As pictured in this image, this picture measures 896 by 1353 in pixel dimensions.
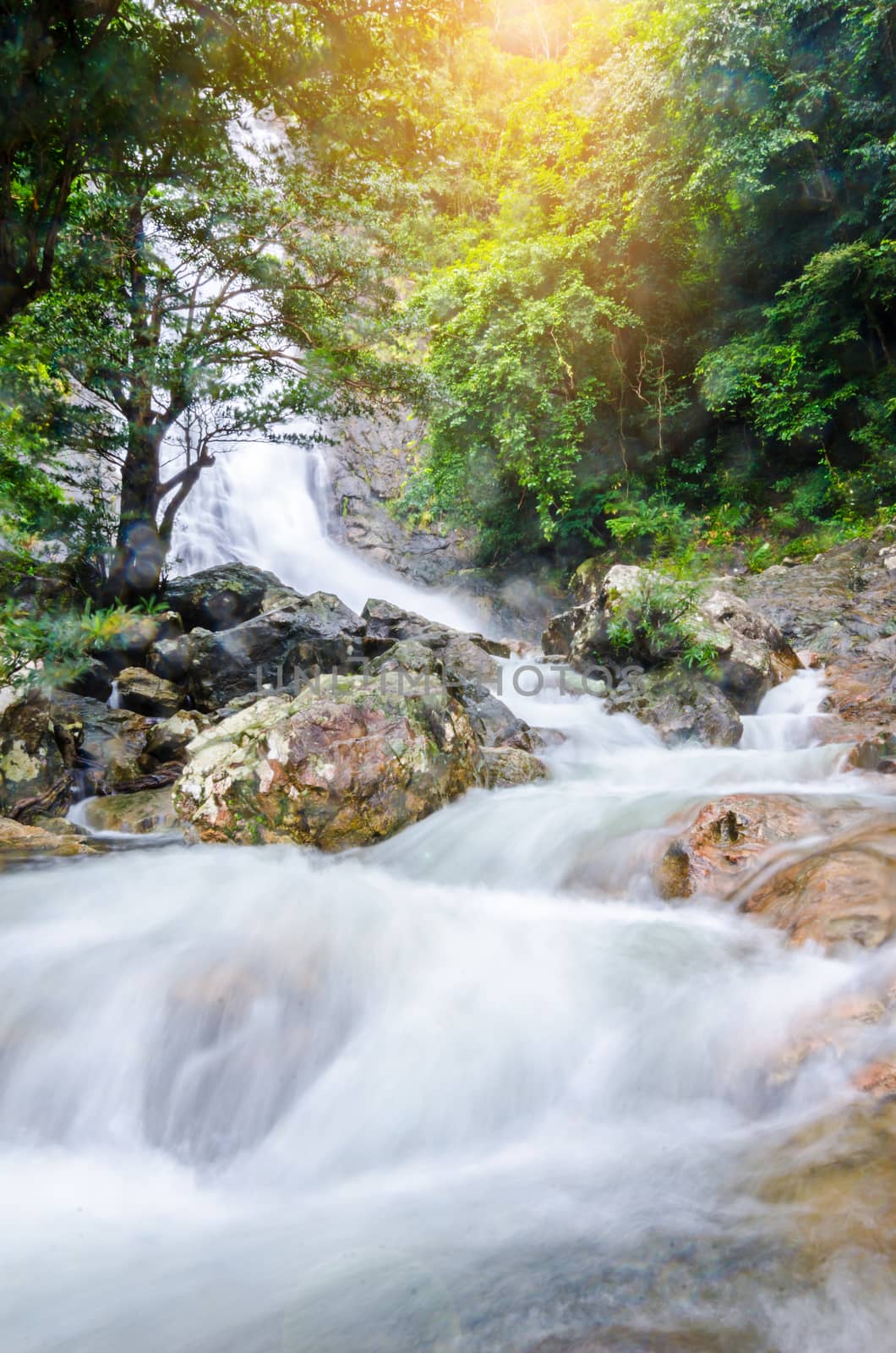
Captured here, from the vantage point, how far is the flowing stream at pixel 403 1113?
1.29m

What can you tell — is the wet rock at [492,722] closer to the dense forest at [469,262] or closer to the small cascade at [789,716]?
the small cascade at [789,716]

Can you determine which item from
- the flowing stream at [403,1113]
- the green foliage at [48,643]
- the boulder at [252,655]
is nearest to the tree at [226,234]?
the boulder at [252,655]

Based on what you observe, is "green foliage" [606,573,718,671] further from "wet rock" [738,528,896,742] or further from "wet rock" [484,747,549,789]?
"wet rock" [484,747,549,789]

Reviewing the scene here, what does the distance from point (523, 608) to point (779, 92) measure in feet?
33.4

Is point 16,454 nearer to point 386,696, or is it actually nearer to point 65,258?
point 65,258

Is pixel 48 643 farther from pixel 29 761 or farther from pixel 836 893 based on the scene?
pixel 836 893

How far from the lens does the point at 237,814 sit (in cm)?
422

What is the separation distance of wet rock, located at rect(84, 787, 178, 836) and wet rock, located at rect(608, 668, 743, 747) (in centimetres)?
475

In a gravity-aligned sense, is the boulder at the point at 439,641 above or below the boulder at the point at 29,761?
above

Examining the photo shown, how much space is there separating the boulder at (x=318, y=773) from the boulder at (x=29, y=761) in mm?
1508

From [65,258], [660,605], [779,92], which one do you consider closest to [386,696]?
[660,605]

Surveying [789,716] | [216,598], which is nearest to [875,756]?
[789,716]

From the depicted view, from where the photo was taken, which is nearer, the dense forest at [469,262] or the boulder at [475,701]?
the dense forest at [469,262]

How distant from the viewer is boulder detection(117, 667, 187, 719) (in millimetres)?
7258
